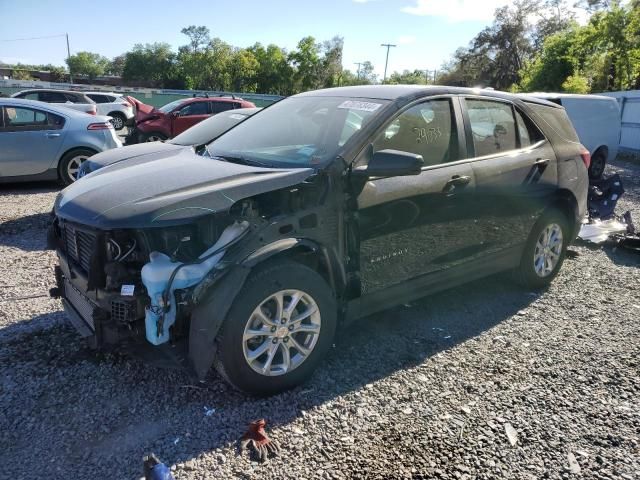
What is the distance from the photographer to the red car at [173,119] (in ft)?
47.8

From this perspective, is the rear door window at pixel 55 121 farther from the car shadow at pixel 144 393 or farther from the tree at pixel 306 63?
the tree at pixel 306 63

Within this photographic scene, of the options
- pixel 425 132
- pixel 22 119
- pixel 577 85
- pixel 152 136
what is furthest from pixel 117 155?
pixel 577 85

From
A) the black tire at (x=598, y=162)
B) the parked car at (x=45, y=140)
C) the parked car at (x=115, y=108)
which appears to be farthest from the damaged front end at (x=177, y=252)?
the parked car at (x=115, y=108)

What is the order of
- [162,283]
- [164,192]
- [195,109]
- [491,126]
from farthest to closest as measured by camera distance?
1. [195,109]
2. [491,126]
3. [164,192]
4. [162,283]

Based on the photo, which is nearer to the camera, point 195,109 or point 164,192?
point 164,192

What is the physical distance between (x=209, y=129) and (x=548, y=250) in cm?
517

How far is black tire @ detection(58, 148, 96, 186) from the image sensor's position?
9023 mm

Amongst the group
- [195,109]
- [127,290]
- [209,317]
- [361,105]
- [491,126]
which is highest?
[361,105]

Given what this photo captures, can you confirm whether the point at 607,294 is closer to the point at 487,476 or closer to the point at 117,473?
the point at 487,476

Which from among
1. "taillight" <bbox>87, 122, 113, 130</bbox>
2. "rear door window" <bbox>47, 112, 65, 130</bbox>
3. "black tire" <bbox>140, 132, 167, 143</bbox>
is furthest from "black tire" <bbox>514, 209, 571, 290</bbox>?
"black tire" <bbox>140, 132, 167, 143</bbox>

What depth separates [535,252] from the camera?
477cm

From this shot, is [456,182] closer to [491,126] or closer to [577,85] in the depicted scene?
[491,126]

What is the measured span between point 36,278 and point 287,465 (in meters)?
3.59

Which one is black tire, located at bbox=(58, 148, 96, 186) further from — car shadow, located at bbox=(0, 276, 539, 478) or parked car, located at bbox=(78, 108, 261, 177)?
car shadow, located at bbox=(0, 276, 539, 478)
